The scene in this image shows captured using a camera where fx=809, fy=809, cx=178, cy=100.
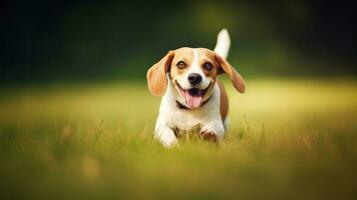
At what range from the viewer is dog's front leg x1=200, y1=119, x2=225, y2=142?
2117 millimetres

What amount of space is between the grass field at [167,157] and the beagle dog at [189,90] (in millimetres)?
54

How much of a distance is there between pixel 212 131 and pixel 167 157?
0.77ft

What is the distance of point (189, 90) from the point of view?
2076mm

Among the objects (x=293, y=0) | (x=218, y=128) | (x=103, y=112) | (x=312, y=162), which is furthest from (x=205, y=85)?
(x=293, y=0)

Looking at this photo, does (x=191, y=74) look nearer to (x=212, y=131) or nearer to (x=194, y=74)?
(x=194, y=74)

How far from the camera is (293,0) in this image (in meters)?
2.71

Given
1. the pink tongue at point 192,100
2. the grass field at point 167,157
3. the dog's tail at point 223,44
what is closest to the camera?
the grass field at point 167,157

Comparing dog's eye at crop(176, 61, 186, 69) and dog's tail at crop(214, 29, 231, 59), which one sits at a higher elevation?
dog's tail at crop(214, 29, 231, 59)

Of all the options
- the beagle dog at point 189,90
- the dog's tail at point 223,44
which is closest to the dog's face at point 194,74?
the beagle dog at point 189,90

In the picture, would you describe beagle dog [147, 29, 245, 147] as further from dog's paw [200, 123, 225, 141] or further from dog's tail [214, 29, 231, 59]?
dog's tail [214, 29, 231, 59]

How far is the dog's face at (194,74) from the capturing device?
6.63 feet

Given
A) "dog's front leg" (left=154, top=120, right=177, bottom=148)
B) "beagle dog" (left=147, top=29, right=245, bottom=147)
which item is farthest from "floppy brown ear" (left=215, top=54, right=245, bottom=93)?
"dog's front leg" (left=154, top=120, right=177, bottom=148)

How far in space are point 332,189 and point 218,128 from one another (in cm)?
42

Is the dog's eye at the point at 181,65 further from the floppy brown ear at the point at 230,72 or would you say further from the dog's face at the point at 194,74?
the floppy brown ear at the point at 230,72
